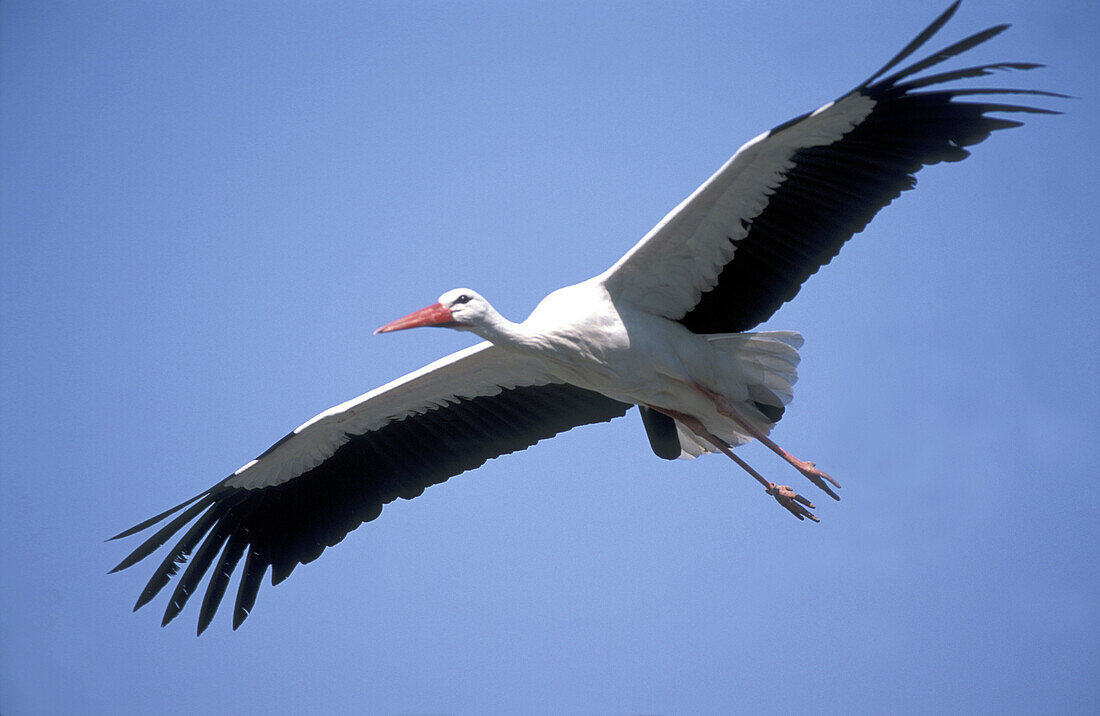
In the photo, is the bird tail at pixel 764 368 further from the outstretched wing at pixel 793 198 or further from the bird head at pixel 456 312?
the bird head at pixel 456 312

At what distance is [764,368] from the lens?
6941 mm

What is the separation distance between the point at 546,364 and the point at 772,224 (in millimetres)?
1567

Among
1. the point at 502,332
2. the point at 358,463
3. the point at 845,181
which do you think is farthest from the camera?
the point at 358,463

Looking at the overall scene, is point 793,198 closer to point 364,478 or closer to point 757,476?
point 757,476

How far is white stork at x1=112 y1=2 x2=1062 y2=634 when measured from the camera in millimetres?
6074

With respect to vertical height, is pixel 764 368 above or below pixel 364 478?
above

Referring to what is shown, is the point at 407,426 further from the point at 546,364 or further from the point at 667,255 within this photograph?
the point at 667,255

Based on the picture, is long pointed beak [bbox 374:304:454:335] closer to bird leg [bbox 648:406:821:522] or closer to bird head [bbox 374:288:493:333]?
bird head [bbox 374:288:493:333]

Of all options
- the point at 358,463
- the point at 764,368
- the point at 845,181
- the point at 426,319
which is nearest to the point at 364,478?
the point at 358,463

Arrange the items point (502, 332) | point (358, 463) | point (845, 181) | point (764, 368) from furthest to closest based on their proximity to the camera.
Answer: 1. point (358, 463)
2. point (764, 368)
3. point (502, 332)
4. point (845, 181)

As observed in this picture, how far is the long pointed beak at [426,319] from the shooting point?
20.7 feet

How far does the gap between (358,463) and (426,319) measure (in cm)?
181

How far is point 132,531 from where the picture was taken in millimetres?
6730

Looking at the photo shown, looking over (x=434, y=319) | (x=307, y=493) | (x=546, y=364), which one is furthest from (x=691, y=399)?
(x=307, y=493)
